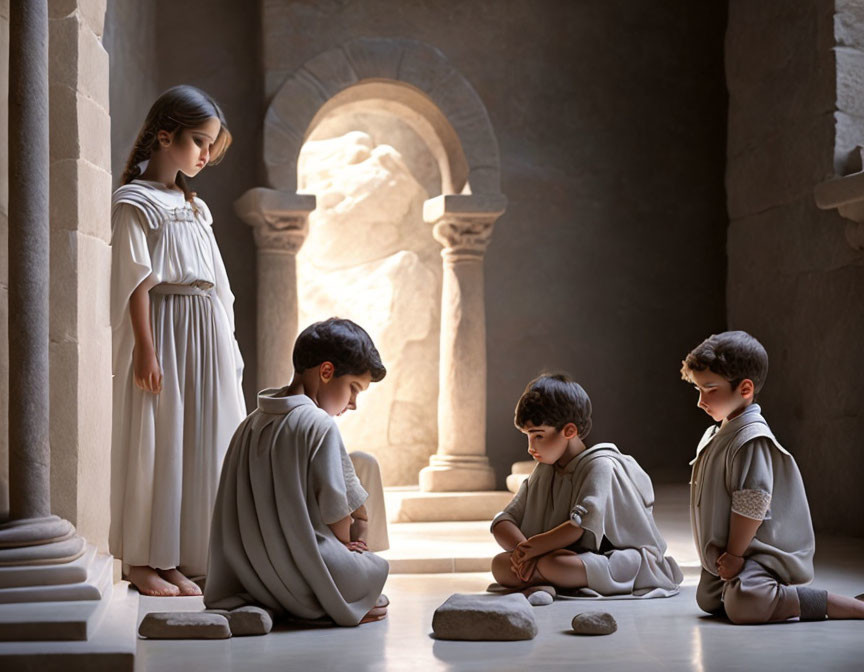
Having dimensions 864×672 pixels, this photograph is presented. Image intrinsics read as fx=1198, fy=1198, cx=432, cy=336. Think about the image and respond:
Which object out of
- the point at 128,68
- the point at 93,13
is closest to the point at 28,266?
the point at 93,13

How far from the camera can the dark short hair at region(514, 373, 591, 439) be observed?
4.45 metres

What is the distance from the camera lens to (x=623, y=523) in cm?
448

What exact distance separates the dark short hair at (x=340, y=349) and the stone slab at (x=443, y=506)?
12.9ft

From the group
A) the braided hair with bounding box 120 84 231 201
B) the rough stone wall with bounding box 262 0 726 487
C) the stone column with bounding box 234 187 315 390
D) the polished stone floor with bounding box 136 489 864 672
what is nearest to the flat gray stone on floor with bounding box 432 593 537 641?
the polished stone floor with bounding box 136 489 864 672

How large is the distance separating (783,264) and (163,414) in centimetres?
443

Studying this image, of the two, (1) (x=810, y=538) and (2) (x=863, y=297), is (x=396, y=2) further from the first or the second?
(1) (x=810, y=538)

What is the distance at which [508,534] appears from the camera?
454 centimetres

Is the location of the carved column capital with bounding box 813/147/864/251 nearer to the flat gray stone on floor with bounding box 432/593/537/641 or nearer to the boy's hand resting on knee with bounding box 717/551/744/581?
the boy's hand resting on knee with bounding box 717/551/744/581

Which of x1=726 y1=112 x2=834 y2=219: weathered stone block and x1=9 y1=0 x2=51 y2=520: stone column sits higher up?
x1=726 y1=112 x2=834 y2=219: weathered stone block

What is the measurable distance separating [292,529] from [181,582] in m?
0.88

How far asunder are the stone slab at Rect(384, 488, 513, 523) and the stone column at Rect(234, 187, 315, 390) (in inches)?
44.3

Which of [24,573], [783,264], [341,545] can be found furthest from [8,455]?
[783,264]

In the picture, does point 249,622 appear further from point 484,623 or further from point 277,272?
point 277,272

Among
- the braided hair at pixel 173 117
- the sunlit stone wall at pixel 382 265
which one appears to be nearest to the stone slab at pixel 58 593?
the braided hair at pixel 173 117
